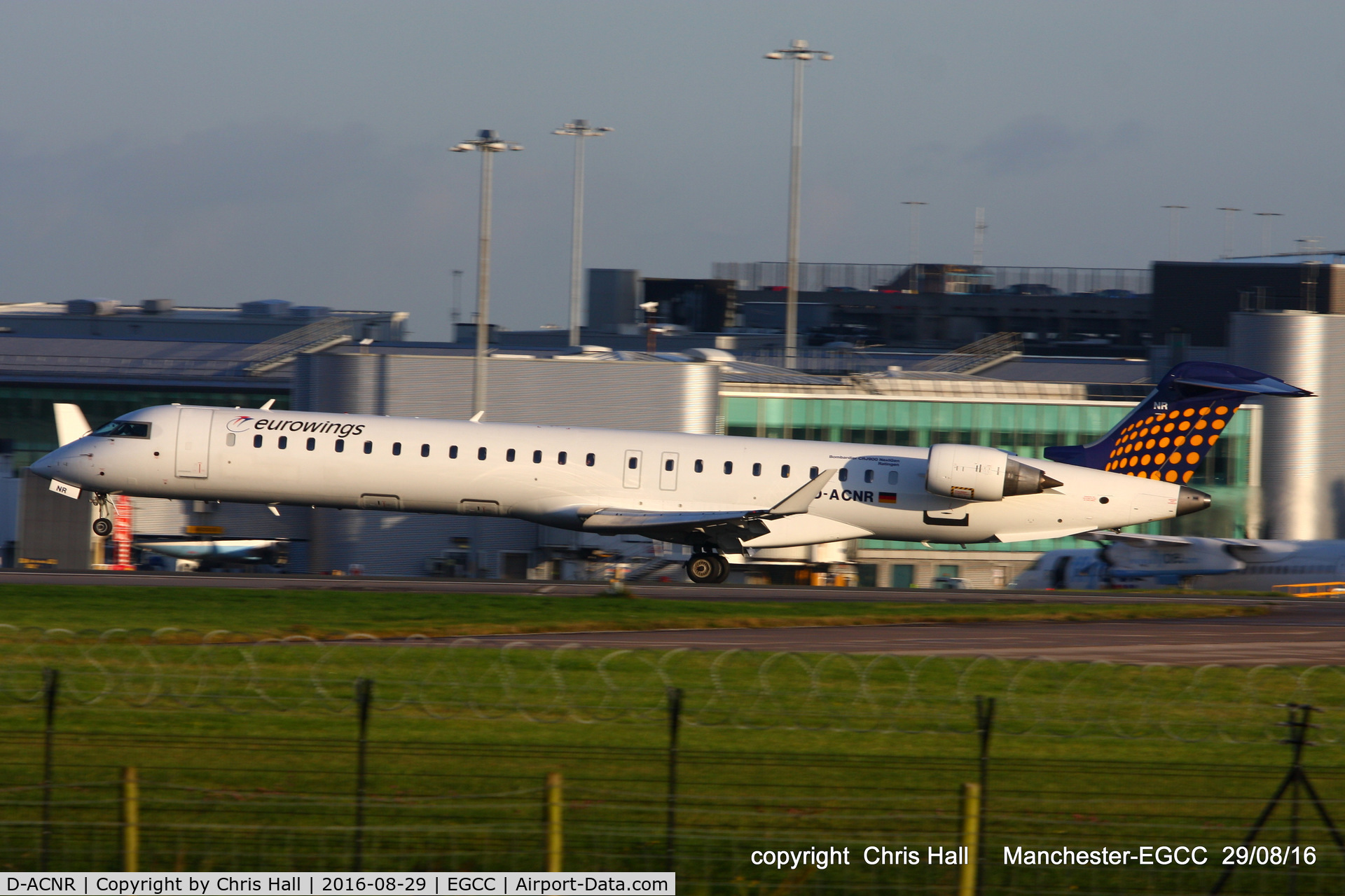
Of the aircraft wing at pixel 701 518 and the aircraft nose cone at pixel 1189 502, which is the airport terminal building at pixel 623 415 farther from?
the aircraft nose cone at pixel 1189 502

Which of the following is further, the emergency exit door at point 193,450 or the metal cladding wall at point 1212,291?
the metal cladding wall at point 1212,291

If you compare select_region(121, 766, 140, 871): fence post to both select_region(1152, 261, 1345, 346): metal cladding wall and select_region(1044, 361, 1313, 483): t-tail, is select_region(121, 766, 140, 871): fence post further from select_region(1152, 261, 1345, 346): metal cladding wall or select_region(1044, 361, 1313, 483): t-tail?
select_region(1152, 261, 1345, 346): metal cladding wall

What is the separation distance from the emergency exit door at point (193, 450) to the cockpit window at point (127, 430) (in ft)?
2.68

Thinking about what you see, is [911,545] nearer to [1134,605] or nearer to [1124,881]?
[1134,605]

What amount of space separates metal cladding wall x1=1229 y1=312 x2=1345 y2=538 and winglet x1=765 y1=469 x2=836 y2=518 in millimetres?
32749

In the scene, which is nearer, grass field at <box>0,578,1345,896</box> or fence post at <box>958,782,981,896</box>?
fence post at <box>958,782,981,896</box>

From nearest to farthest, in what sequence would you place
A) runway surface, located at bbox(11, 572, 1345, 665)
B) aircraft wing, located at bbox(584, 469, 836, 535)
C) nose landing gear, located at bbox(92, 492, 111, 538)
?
runway surface, located at bbox(11, 572, 1345, 665) → aircraft wing, located at bbox(584, 469, 836, 535) → nose landing gear, located at bbox(92, 492, 111, 538)

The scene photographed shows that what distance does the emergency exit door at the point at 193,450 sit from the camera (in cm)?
3175

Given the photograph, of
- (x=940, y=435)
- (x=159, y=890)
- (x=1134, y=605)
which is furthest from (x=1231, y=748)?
(x=940, y=435)

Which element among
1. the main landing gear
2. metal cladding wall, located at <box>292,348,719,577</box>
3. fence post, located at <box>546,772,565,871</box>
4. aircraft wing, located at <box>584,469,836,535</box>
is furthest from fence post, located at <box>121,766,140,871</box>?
metal cladding wall, located at <box>292,348,719,577</box>

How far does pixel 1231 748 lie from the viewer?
50.3 feet

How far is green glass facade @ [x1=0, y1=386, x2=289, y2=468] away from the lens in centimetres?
6081

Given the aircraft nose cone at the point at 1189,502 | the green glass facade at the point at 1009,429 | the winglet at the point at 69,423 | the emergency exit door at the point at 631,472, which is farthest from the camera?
the green glass facade at the point at 1009,429

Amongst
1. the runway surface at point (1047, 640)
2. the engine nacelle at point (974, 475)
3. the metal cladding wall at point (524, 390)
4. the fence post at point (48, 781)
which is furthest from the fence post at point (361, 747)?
the metal cladding wall at point (524, 390)
